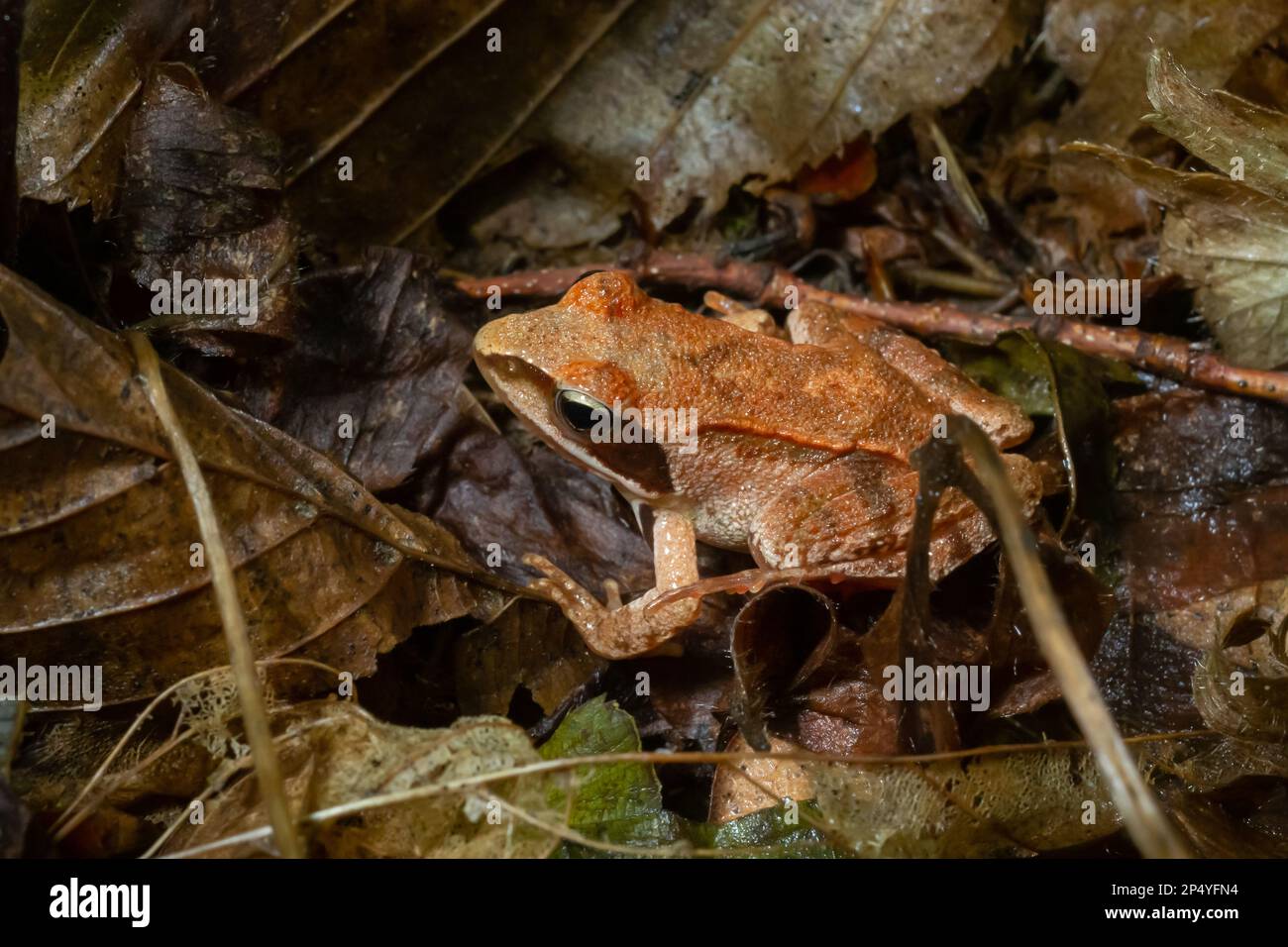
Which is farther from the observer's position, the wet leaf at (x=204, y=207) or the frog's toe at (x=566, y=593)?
the frog's toe at (x=566, y=593)

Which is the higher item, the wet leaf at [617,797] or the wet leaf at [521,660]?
the wet leaf at [521,660]

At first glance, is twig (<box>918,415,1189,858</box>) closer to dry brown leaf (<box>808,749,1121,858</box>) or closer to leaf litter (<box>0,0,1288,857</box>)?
leaf litter (<box>0,0,1288,857</box>)

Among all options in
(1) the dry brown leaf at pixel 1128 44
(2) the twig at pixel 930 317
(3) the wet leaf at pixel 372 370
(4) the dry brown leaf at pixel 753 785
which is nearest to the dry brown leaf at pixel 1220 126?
(2) the twig at pixel 930 317

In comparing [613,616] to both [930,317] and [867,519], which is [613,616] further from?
[930,317]

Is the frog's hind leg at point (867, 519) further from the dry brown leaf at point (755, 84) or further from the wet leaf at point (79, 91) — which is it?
the wet leaf at point (79, 91)

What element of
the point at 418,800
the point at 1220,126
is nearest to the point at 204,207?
the point at 418,800
